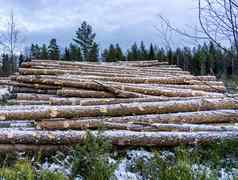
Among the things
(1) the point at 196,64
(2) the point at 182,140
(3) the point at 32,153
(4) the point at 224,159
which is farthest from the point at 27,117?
(1) the point at 196,64

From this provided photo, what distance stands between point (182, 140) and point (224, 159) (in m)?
0.55

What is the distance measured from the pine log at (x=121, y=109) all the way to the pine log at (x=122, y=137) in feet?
2.28

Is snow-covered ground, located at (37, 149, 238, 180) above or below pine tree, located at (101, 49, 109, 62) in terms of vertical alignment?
below

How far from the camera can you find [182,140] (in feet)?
16.3

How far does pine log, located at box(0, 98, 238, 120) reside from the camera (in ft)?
18.3

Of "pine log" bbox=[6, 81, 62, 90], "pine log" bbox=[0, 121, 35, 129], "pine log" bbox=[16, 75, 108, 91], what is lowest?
"pine log" bbox=[0, 121, 35, 129]

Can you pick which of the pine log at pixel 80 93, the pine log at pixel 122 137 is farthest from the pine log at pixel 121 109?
the pine log at pixel 80 93

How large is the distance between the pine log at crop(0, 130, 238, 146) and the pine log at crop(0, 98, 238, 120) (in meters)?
0.69

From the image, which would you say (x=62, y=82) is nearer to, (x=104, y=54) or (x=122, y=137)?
(x=122, y=137)

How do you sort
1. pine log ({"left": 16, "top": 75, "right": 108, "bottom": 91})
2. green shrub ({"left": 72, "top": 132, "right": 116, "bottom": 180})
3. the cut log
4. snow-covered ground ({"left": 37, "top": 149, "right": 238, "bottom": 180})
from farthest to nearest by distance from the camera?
pine log ({"left": 16, "top": 75, "right": 108, "bottom": 91}), the cut log, snow-covered ground ({"left": 37, "top": 149, "right": 238, "bottom": 180}), green shrub ({"left": 72, "top": 132, "right": 116, "bottom": 180})

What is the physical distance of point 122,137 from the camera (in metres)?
4.88

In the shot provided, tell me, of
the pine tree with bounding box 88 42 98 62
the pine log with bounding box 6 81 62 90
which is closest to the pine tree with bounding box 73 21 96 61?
the pine tree with bounding box 88 42 98 62

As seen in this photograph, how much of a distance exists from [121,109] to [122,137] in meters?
0.92

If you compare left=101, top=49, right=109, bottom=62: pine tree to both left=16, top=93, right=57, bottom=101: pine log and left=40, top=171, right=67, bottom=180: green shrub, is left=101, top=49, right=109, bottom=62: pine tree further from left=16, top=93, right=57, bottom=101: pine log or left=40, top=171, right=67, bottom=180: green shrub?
left=40, top=171, right=67, bottom=180: green shrub
